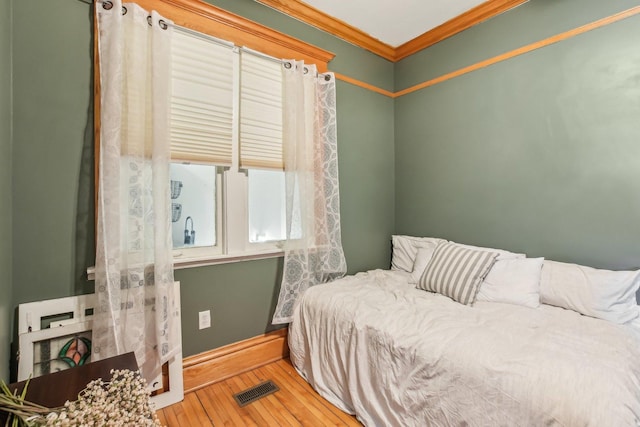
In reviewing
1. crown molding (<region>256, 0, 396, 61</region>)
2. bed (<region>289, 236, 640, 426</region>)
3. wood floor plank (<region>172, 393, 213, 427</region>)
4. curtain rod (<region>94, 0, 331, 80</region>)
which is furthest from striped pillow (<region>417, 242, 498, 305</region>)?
crown molding (<region>256, 0, 396, 61</region>)

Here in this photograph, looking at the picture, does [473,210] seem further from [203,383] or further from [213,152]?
[203,383]

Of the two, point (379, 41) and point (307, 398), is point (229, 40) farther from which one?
point (307, 398)

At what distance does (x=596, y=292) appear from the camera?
1.63 meters

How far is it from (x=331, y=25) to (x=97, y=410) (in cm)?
283

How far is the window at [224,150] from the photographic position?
1863 mm

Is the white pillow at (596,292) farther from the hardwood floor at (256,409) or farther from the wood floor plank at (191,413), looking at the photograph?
the wood floor plank at (191,413)

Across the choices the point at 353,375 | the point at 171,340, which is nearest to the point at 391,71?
the point at 353,375

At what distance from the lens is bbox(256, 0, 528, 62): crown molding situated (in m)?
2.25

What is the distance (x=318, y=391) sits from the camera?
186cm

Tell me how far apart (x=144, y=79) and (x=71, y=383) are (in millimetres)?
1479

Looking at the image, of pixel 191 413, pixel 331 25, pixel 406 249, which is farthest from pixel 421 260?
pixel 331 25

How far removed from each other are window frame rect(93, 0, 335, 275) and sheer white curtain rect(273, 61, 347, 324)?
18 centimetres

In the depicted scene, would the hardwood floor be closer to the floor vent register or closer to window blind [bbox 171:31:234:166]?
the floor vent register

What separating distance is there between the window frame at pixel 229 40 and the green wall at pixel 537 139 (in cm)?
126
